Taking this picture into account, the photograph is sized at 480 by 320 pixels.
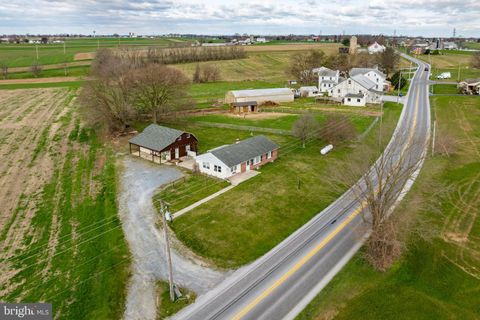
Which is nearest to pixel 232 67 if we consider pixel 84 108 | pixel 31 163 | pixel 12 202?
pixel 84 108

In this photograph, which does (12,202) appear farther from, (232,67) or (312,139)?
(232,67)

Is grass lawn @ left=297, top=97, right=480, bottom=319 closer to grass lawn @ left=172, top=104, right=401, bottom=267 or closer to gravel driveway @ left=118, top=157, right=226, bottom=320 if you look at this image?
grass lawn @ left=172, top=104, right=401, bottom=267

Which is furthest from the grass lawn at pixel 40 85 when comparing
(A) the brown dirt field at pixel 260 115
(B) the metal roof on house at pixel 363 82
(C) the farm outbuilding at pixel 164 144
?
(B) the metal roof on house at pixel 363 82

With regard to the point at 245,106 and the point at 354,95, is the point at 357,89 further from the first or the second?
the point at 245,106

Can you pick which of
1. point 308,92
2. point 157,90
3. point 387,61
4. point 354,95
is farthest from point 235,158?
point 387,61

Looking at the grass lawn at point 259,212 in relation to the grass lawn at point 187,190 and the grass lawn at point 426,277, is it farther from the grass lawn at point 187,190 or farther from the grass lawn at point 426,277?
the grass lawn at point 426,277
